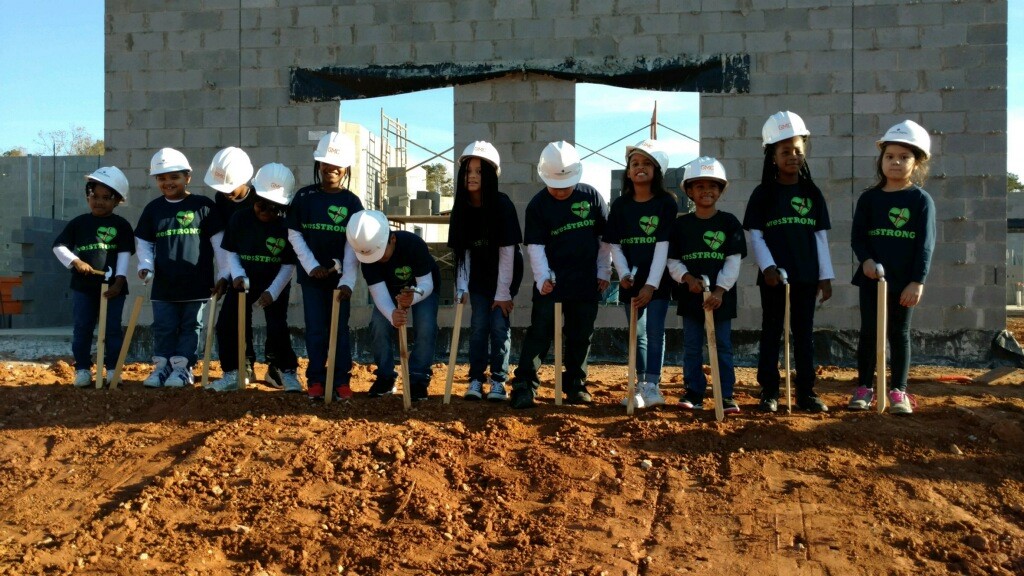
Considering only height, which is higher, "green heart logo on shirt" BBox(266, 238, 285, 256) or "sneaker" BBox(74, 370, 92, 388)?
"green heart logo on shirt" BBox(266, 238, 285, 256)

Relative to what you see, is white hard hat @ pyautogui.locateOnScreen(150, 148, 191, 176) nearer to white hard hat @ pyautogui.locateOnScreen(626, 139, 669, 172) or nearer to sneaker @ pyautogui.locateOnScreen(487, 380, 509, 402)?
sneaker @ pyautogui.locateOnScreen(487, 380, 509, 402)

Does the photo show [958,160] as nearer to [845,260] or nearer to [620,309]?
[845,260]

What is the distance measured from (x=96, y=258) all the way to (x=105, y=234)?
20cm

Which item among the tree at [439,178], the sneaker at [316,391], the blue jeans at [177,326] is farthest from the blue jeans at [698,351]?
the tree at [439,178]

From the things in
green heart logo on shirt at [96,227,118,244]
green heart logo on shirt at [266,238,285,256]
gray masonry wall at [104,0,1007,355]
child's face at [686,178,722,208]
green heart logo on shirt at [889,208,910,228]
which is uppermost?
gray masonry wall at [104,0,1007,355]

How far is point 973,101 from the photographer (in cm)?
855

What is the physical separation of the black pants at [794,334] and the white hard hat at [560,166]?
1424mm

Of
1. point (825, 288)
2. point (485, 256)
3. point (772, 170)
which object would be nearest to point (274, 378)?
point (485, 256)

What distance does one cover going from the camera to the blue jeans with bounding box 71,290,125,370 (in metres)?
6.71

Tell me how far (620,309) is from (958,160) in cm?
363

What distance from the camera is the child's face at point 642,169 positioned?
5.61 metres

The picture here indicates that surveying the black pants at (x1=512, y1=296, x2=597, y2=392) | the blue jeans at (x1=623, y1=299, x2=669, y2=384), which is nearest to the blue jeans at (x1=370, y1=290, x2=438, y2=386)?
the black pants at (x1=512, y1=296, x2=597, y2=392)

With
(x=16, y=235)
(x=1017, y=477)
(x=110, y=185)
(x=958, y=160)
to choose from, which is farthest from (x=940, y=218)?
(x=16, y=235)

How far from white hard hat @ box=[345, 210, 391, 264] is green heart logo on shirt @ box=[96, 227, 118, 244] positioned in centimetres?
239
